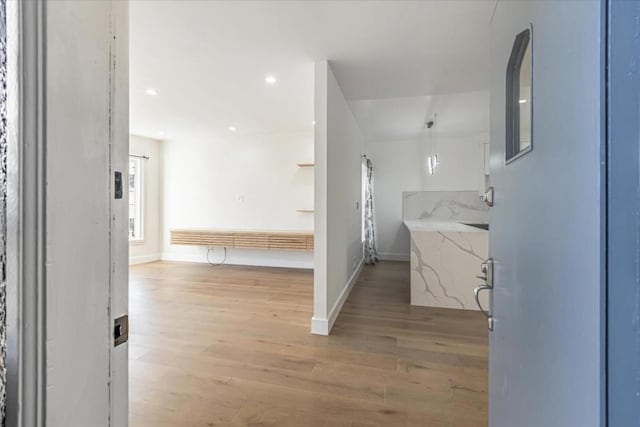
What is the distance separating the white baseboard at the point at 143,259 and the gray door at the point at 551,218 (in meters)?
6.07

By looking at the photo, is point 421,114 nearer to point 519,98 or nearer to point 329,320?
point 329,320

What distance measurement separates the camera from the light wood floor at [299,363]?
5.05ft

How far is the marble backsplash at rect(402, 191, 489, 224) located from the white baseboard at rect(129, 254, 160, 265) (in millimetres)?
5205

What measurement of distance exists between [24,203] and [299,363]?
1.96 m

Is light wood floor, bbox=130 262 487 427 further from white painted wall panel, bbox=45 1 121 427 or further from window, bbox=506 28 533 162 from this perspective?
window, bbox=506 28 533 162

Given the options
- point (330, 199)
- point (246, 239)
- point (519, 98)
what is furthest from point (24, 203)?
point (246, 239)

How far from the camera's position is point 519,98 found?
2.72 feet

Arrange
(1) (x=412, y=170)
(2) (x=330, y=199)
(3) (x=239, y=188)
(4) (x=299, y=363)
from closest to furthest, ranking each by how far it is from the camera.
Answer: (4) (x=299, y=363) → (2) (x=330, y=199) → (3) (x=239, y=188) → (1) (x=412, y=170)

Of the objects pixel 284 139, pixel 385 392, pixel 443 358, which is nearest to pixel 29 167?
pixel 385 392

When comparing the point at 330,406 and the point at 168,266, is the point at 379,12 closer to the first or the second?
the point at 330,406

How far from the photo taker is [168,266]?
5.33 meters

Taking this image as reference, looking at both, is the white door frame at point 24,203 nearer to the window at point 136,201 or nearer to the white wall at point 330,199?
the white wall at point 330,199

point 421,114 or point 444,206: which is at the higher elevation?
point 421,114

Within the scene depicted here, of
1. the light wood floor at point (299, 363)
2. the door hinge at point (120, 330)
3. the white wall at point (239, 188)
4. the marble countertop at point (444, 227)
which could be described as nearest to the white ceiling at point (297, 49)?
the marble countertop at point (444, 227)
